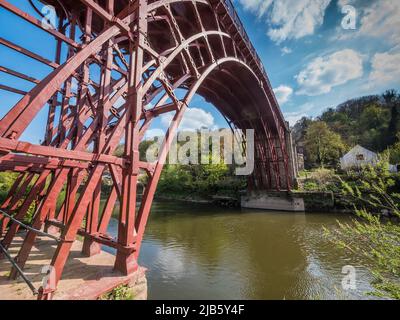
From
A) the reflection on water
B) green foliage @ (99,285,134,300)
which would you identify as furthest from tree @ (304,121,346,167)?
green foliage @ (99,285,134,300)

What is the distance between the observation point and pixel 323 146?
33.5m

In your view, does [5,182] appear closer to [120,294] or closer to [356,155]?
[120,294]

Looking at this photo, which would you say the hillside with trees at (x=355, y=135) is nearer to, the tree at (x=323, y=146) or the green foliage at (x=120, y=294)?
the tree at (x=323, y=146)

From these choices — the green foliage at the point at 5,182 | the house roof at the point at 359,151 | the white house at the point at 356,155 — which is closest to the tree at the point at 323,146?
the white house at the point at 356,155

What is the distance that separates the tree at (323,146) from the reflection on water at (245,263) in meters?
22.7

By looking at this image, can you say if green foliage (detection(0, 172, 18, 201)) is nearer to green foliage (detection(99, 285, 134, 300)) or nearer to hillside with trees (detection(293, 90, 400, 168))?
green foliage (detection(99, 285, 134, 300))

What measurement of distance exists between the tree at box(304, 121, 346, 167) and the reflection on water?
22740 mm

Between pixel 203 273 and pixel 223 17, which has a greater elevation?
pixel 223 17

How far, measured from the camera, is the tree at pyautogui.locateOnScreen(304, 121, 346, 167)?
32.2m

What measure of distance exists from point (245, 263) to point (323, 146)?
32.1m
